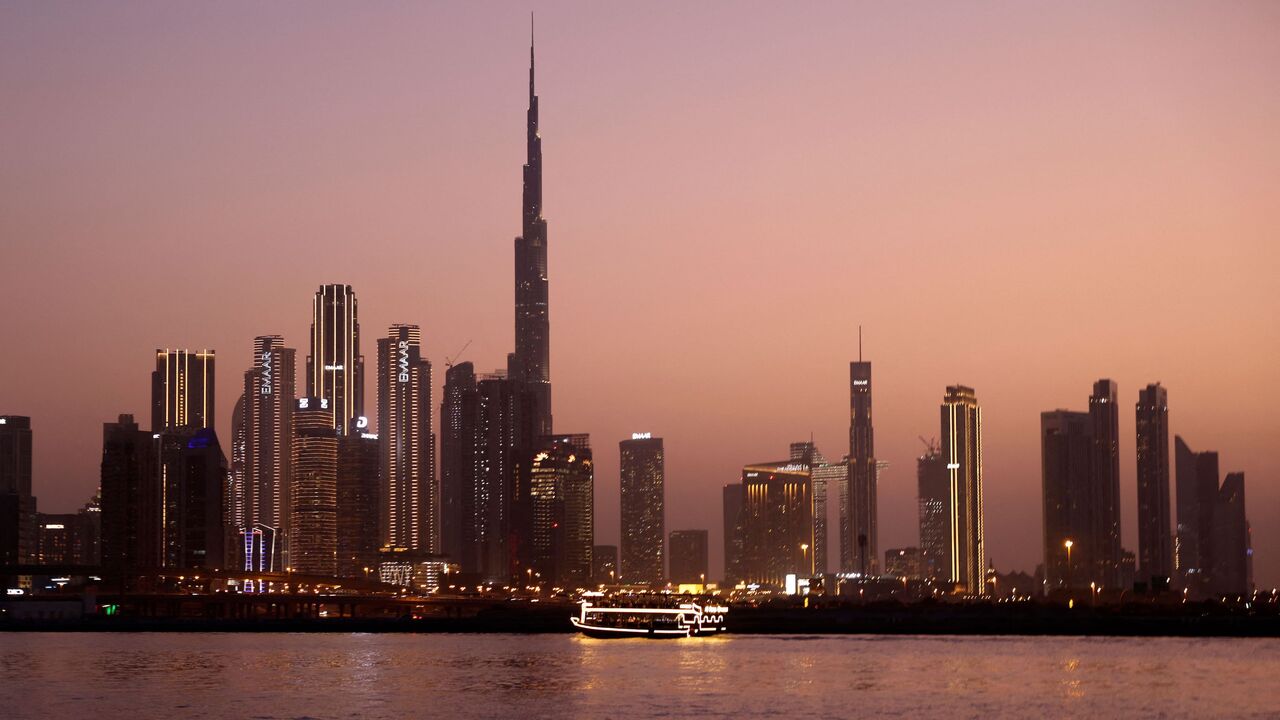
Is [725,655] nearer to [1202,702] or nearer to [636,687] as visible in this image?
[636,687]

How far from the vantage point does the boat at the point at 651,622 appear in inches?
7215

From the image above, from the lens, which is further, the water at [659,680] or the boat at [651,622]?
the boat at [651,622]

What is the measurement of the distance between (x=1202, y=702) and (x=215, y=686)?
56.9 meters

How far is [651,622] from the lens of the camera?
185m

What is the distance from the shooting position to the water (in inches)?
3369

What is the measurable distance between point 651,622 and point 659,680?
81.2 m

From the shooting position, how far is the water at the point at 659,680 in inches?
3369

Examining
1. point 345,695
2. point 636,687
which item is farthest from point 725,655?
point 345,695

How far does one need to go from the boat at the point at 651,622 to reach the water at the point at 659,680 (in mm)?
20137

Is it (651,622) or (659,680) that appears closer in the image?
(659,680)

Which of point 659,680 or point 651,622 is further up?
point 659,680

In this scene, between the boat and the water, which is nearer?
the water

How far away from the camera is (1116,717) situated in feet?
269

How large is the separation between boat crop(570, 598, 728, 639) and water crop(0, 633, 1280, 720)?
66.1ft
